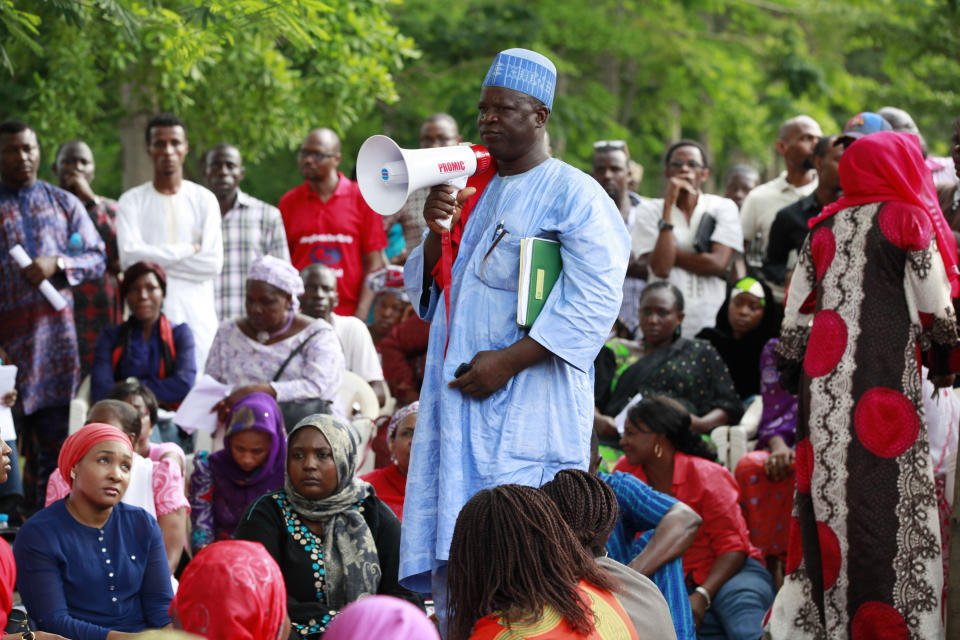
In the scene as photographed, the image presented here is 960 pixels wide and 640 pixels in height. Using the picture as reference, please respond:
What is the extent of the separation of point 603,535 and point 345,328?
4.34 metres

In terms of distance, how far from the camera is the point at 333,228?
8.91m

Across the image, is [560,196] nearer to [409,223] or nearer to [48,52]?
[409,223]

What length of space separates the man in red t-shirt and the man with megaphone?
4.70m

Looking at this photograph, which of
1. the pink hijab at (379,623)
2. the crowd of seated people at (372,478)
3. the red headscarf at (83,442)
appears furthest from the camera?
the red headscarf at (83,442)

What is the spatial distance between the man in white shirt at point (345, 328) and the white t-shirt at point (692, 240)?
1948 mm

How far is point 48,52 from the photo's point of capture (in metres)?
9.36

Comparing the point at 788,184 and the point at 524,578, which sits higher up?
the point at 788,184

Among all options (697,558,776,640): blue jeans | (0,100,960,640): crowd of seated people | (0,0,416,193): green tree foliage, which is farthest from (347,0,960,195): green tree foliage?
(697,558,776,640): blue jeans

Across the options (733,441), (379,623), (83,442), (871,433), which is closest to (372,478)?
(83,442)

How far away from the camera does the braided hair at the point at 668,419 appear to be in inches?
234

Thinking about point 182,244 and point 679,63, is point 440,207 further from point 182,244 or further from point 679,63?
point 679,63

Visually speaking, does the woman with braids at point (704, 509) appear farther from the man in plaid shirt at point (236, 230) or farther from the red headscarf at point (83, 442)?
the man in plaid shirt at point (236, 230)

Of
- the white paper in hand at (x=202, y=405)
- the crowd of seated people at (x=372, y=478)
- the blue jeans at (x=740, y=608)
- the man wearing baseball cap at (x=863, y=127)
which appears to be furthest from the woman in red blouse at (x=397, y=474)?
the man wearing baseball cap at (x=863, y=127)

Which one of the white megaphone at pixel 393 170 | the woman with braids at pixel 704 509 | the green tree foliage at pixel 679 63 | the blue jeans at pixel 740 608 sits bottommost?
the blue jeans at pixel 740 608
